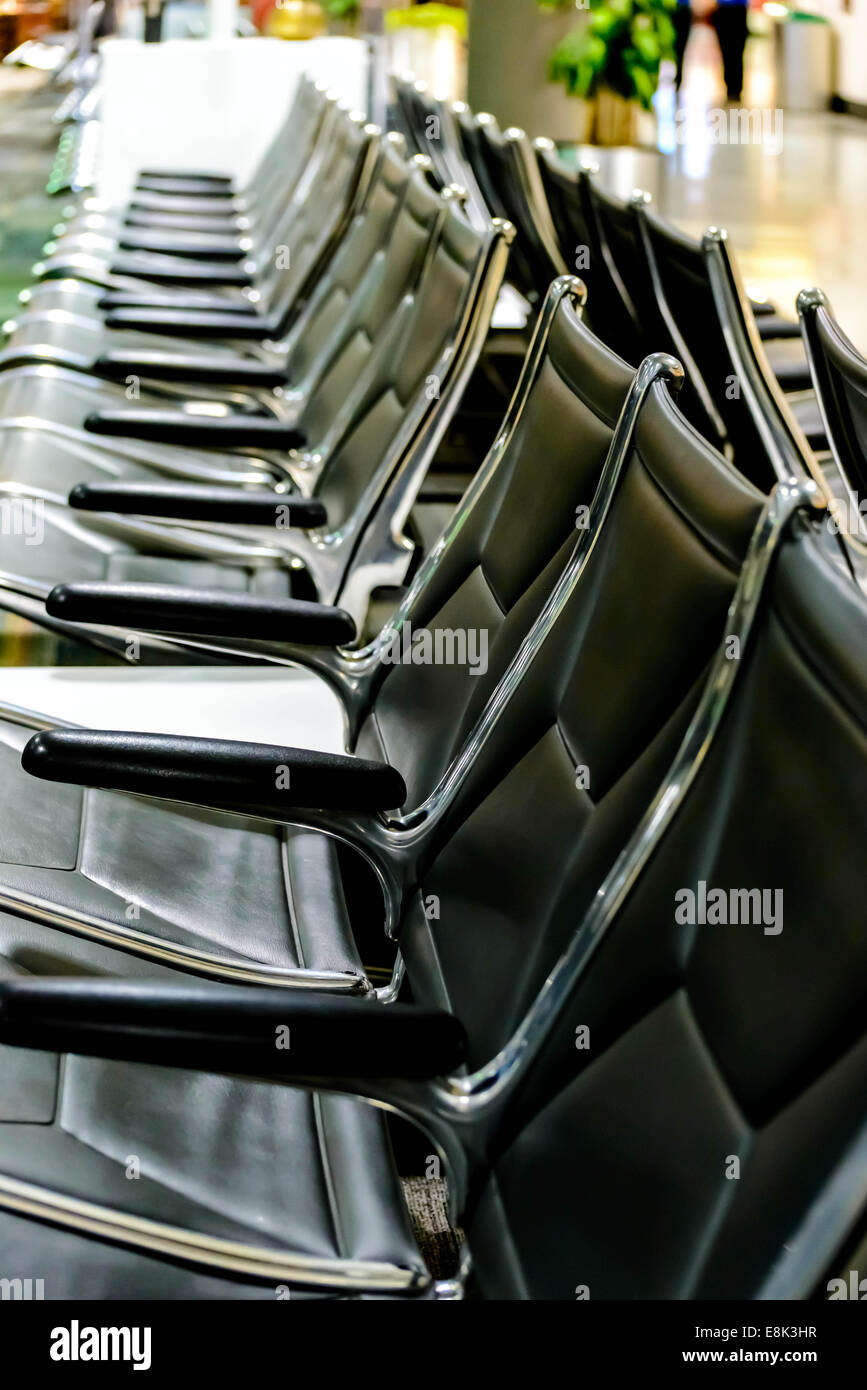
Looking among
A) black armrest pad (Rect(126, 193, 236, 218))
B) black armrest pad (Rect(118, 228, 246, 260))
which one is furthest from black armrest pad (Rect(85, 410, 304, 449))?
black armrest pad (Rect(126, 193, 236, 218))

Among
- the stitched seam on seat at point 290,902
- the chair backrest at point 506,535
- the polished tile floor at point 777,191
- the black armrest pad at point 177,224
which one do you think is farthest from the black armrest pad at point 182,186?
the stitched seam on seat at point 290,902

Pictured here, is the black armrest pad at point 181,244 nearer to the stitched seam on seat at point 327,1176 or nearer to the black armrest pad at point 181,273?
the black armrest pad at point 181,273

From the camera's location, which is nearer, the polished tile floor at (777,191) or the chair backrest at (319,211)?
the chair backrest at (319,211)

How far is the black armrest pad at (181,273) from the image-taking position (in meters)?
3.65

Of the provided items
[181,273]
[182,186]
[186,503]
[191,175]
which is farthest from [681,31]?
[186,503]

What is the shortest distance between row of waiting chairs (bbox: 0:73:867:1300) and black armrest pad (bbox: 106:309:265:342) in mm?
1277

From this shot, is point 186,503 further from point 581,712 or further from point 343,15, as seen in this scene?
point 343,15

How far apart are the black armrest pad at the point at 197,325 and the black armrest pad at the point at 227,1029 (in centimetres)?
226

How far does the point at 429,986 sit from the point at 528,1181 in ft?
0.81

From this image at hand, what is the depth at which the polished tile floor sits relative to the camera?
5.96 m

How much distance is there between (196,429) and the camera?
6.97 ft

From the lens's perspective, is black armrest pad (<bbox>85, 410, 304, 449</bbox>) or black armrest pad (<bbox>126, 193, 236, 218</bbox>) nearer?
black armrest pad (<bbox>85, 410, 304, 449</bbox>)

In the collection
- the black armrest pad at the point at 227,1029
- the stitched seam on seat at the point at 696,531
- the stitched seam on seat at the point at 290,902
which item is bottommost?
the stitched seam on seat at the point at 290,902

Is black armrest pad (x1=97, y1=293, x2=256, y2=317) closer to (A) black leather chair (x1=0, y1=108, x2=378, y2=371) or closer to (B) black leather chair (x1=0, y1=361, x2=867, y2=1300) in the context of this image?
(A) black leather chair (x1=0, y1=108, x2=378, y2=371)
